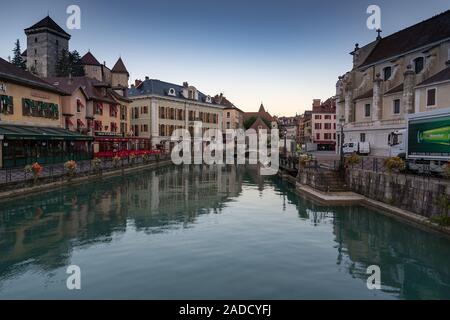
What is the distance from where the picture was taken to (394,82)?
40094 mm

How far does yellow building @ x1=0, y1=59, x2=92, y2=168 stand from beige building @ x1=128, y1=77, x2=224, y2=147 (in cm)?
2433

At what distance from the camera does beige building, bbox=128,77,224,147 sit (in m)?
→ 65.2

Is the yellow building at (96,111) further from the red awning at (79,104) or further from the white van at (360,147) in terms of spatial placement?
the white van at (360,147)

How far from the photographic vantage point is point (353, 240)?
53.2 feet

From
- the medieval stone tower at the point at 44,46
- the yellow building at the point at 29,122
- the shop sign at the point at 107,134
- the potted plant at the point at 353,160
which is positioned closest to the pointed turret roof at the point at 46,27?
the medieval stone tower at the point at 44,46

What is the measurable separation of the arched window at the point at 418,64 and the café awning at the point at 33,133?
37913 mm

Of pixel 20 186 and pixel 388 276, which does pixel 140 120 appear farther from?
pixel 388 276

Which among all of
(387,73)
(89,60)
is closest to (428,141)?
(387,73)

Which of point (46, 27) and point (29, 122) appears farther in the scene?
point (46, 27)

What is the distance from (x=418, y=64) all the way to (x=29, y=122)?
41.4m

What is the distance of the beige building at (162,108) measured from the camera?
65.2 metres

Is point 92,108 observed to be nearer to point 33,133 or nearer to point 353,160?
point 33,133

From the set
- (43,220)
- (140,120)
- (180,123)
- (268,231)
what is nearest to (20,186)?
(43,220)

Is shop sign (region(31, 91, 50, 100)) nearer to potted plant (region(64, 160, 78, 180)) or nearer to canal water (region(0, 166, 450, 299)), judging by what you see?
potted plant (region(64, 160, 78, 180))
